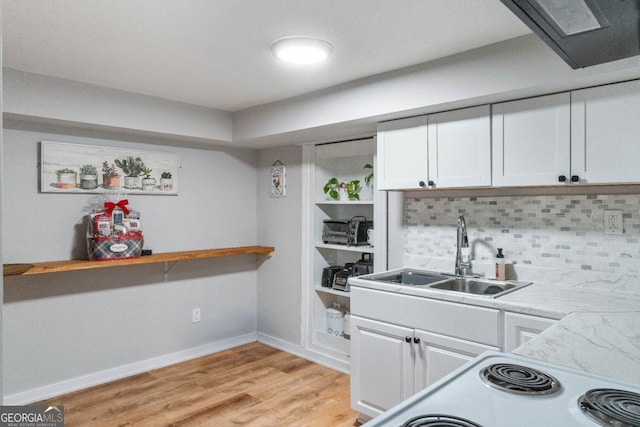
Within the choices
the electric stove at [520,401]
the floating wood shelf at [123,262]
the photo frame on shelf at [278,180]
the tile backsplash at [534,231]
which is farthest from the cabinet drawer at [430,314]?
the photo frame on shelf at [278,180]

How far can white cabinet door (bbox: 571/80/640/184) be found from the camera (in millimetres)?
1948

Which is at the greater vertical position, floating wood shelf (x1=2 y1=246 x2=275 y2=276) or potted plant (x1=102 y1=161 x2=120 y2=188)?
potted plant (x1=102 y1=161 x2=120 y2=188)

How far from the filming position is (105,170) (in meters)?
3.30

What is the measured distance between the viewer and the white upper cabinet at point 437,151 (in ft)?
7.95

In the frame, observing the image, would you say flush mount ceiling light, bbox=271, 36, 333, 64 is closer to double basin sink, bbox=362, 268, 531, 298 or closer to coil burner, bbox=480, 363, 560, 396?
double basin sink, bbox=362, 268, 531, 298

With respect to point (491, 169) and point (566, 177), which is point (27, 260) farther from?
point (566, 177)

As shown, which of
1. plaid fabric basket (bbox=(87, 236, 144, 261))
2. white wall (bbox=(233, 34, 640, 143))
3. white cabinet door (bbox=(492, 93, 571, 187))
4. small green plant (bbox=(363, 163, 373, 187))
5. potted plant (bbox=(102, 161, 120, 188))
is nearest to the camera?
white wall (bbox=(233, 34, 640, 143))

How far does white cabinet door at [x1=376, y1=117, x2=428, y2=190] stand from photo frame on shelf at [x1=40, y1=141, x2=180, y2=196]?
1868mm

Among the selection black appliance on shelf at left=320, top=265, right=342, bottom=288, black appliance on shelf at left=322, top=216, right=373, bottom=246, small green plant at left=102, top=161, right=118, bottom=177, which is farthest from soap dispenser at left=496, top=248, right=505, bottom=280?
small green plant at left=102, top=161, right=118, bottom=177

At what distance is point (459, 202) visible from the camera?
2.86 m

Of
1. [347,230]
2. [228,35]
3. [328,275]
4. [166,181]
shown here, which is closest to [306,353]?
[328,275]

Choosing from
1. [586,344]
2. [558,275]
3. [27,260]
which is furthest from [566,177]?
[27,260]

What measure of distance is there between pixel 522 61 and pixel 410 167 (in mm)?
875

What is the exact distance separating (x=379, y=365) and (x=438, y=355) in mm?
399
